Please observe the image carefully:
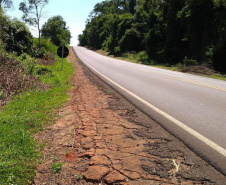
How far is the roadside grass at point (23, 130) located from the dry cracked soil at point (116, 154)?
0.55 ft

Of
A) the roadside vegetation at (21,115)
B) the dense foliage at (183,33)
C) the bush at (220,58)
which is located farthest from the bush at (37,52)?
the bush at (220,58)

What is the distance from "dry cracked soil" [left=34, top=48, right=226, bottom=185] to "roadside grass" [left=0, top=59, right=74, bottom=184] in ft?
0.55

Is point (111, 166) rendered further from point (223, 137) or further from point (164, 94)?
point (164, 94)

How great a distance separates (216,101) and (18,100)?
6089mm

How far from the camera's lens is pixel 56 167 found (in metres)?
2.79

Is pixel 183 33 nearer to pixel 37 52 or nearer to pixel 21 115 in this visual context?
pixel 37 52

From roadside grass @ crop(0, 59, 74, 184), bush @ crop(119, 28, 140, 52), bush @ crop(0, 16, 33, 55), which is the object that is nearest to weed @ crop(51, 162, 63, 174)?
roadside grass @ crop(0, 59, 74, 184)

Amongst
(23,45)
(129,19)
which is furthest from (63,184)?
(129,19)

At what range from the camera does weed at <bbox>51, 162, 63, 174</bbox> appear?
107 inches

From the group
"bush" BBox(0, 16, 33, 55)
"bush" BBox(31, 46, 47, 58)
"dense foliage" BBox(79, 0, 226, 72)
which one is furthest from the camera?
"dense foliage" BBox(79, 0, 226, 72)

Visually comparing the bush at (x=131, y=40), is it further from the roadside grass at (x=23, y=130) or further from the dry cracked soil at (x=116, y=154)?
the dry cracked soil at (x=116, y=154)

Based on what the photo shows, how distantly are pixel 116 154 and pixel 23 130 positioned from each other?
6.35 feet

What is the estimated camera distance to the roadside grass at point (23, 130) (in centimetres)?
262

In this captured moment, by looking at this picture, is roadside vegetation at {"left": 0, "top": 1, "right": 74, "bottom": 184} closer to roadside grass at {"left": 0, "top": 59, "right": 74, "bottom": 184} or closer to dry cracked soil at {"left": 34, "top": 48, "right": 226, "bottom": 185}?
roadside grass at {"left": 0, "top": 59, "right": 74, "bottom": 184}
